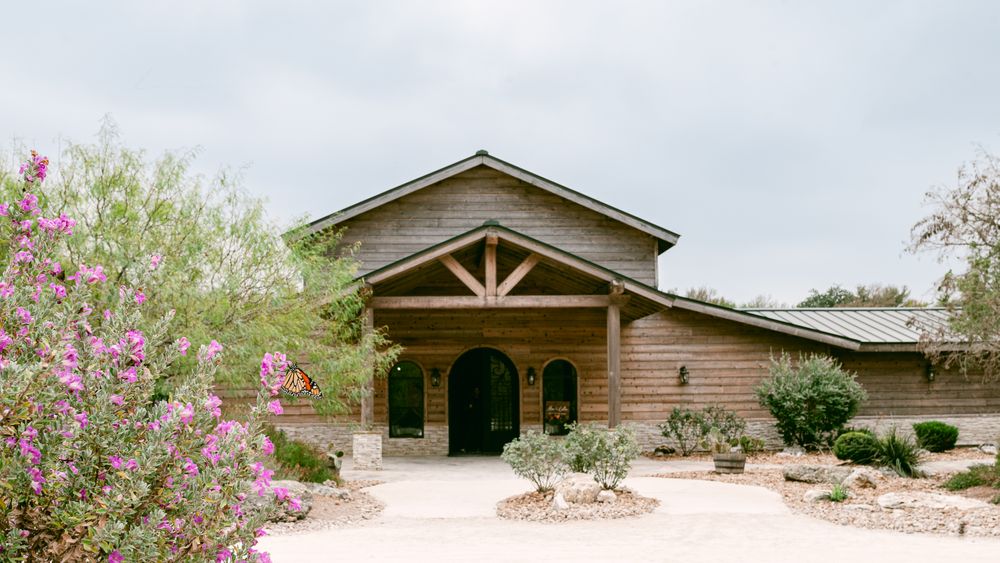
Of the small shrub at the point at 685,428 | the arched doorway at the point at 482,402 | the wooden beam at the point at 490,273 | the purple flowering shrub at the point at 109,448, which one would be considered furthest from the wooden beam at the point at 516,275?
the purple flowering shrub at the point at 109,448

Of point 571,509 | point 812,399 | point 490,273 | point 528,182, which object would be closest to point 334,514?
point 571,509

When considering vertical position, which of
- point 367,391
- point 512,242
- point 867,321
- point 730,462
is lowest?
point 730,462

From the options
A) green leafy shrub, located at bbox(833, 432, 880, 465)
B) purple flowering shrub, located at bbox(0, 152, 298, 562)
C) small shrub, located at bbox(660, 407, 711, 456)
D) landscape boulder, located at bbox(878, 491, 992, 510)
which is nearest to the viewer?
purple flowering shrub, located at bbox(0, 152, 298, 562)

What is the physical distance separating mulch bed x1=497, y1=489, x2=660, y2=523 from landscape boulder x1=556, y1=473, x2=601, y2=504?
104 millimetres

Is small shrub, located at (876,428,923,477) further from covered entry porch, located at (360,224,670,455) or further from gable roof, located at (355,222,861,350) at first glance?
covered entry porch, located at (360,224,670,455)

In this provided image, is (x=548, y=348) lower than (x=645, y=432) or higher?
higher

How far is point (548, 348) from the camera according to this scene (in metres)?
19.6

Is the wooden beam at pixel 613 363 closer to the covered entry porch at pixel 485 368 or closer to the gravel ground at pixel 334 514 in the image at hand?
the covered entry porch at pixel 485 368

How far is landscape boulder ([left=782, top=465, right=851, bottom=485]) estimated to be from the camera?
504 inches

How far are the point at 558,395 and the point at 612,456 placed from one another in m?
8.60

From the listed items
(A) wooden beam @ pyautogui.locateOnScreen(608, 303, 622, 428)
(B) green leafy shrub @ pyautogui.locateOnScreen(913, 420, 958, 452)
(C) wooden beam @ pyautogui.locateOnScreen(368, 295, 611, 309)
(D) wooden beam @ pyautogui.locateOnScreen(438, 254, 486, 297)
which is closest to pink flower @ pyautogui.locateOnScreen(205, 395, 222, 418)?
(D) wooden beam @ pyautogui.locateOnScreen(438, 254, 486, 297)

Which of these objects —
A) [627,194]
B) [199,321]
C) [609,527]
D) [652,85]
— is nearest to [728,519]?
[609,527]

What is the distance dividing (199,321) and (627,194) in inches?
1582

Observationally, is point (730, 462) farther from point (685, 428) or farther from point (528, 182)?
point (528, 182)
